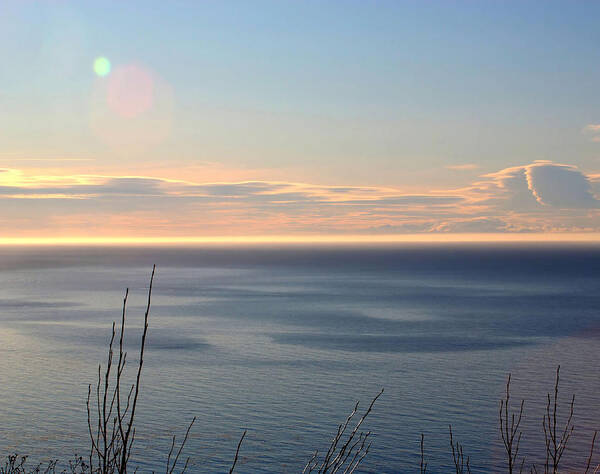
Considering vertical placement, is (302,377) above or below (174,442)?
below

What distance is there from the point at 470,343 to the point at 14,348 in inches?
2470

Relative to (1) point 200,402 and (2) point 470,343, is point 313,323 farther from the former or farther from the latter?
(1) point 200,402

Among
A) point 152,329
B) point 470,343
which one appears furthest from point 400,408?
point 152,329

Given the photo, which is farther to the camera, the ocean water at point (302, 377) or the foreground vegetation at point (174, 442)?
the ocean water at point (302, 377)

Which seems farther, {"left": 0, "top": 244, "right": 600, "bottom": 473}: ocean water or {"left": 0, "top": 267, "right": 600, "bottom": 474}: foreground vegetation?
{"left": 0, "top": 244, "right": 600, "bottom": 473}: ocean water

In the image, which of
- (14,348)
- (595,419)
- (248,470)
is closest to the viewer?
(248,470)

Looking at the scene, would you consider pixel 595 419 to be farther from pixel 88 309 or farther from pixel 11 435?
pixel 88 309

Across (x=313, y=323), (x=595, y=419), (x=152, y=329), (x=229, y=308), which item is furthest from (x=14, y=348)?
(x=595, y=419)

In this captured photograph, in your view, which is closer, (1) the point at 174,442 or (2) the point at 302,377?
(1) the point at 174,442

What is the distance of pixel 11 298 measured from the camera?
562 feet

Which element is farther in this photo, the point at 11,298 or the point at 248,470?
the point at 11,298

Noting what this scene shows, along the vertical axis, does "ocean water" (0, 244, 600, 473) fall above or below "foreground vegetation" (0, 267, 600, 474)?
below

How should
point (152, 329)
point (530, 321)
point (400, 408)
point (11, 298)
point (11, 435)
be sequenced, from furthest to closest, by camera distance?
point (11, 298), point (530, 321), point (152, 329), point (400, 408), point (11, 435)

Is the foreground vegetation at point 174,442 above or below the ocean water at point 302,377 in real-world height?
above
